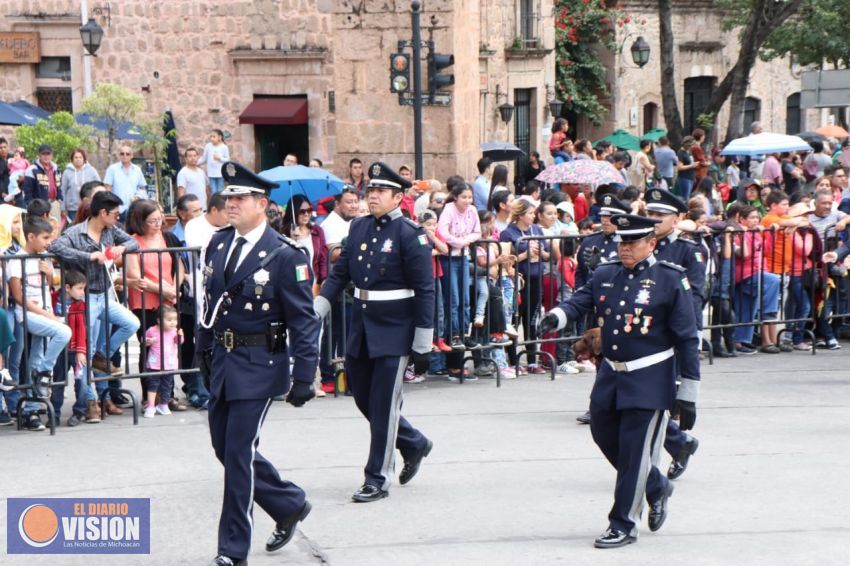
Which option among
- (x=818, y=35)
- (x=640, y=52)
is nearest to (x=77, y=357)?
(x=640, y=52)

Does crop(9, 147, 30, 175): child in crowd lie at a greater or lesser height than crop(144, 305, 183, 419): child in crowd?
greater

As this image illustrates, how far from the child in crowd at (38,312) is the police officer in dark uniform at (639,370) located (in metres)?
4.14

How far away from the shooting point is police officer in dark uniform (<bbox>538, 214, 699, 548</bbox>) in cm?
722

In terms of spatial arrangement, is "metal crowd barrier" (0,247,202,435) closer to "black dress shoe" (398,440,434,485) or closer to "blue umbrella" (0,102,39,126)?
"black dress shoe" (398,440,434,485)

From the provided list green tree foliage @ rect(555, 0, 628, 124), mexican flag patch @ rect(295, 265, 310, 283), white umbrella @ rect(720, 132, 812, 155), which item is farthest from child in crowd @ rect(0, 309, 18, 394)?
green tree foliage @ rect(555, 0, 628, 124)

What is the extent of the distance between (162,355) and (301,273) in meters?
4.13

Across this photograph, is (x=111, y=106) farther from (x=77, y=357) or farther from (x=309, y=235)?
(x=77, y=357)

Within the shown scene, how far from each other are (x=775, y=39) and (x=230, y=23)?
1457 centimetres

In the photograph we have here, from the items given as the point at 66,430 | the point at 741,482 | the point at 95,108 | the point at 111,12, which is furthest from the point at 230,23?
the point at 741,482

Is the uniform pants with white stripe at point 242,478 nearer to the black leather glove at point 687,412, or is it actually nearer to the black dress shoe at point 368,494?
the black dress shoe at point 368,494

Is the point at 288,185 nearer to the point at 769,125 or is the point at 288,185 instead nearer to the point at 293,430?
the point at 293,430

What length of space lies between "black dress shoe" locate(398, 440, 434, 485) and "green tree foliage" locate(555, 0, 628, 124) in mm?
28337

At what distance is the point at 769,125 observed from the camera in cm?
4250

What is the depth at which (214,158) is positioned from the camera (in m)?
26.0
